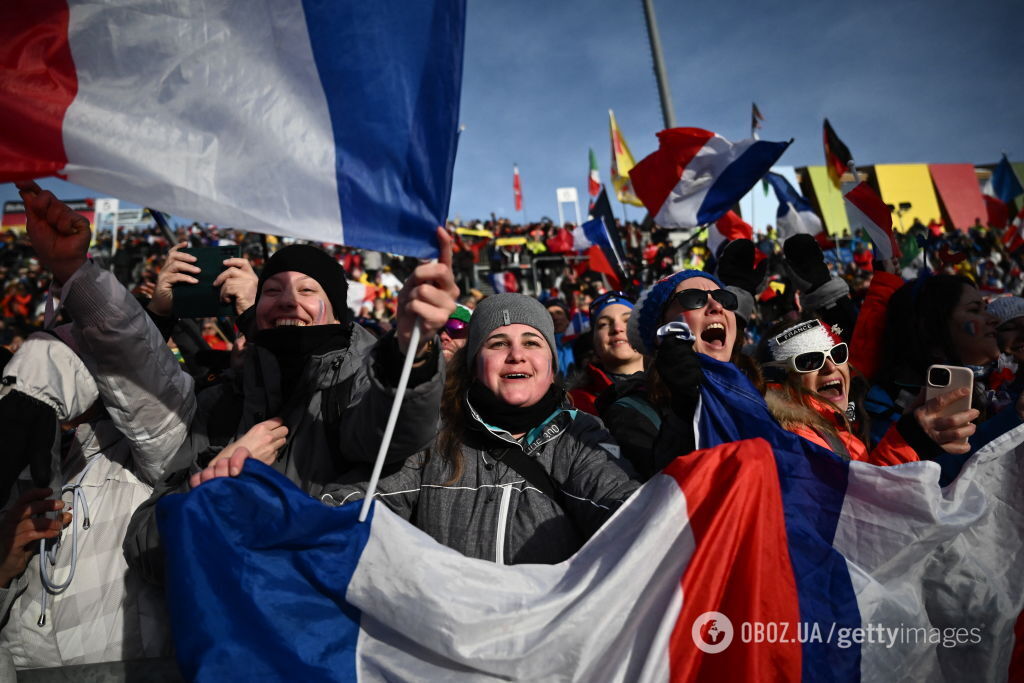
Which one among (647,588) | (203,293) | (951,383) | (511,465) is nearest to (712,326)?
(951,383)

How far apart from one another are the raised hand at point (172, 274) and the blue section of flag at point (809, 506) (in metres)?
2.10

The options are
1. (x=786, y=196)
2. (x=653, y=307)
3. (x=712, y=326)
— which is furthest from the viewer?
(x=786, y=196)

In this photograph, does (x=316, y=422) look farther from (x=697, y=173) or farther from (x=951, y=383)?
(x=697, y=173)

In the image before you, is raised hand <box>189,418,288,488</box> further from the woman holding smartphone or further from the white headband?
the woman holding smartphone

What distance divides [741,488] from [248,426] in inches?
62.1

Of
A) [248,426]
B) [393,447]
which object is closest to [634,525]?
[393,447]

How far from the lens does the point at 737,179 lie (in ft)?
16.8

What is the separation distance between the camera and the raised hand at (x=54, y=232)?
1.60 m

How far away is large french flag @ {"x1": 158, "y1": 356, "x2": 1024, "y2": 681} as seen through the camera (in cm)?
140

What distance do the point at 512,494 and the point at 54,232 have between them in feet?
5.00

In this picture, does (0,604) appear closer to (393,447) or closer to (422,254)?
(393,447)

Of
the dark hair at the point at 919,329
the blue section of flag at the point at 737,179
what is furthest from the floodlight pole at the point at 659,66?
the dark hair at the point at 919,329

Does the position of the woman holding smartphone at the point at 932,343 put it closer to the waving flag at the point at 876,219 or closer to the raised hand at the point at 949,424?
the waving flag at the point at 876,219

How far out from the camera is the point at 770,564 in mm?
1565
